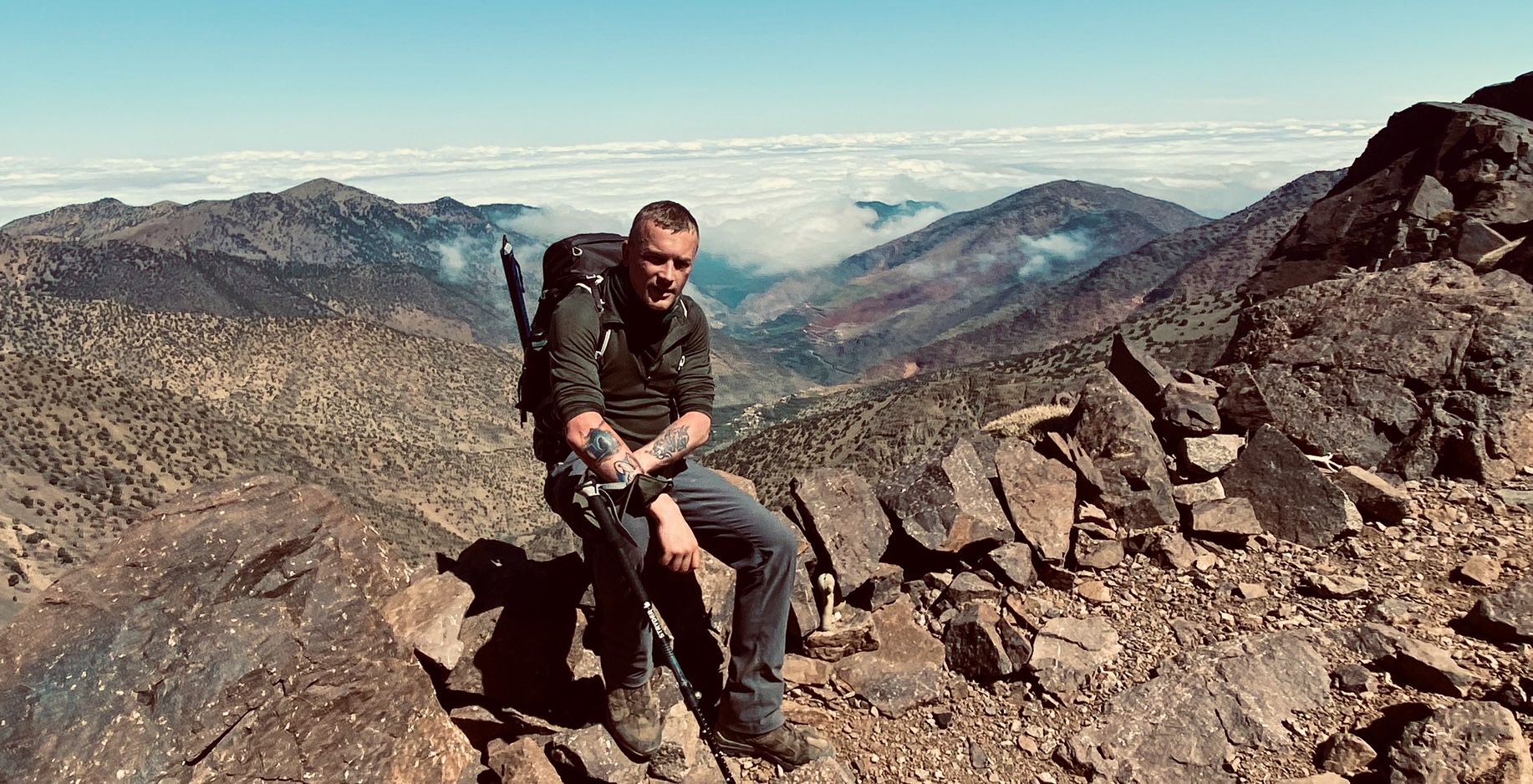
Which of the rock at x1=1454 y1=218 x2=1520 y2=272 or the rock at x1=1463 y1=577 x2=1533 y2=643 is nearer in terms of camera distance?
the rock at x1=1463 y1=577 x2=1533 y2=643

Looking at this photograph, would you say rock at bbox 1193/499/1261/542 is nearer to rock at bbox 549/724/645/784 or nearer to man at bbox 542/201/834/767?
man at bbox 542/201/834/767

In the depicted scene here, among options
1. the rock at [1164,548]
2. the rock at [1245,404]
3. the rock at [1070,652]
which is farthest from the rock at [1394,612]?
the rock at [1245,404]

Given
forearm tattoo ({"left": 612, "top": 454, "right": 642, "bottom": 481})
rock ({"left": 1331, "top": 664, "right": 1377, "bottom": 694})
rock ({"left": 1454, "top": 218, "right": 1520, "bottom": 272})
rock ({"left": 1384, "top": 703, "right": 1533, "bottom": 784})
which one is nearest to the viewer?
rock ({"left": 1384, "top": 703, "right": 1533, "bottom": 784})

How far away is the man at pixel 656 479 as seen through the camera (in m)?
5.09

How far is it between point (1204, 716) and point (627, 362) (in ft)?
16.8

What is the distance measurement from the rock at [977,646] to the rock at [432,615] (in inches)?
170

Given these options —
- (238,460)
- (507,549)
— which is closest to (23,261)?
(238,460)

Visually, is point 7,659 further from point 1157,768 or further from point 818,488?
point 1157,768

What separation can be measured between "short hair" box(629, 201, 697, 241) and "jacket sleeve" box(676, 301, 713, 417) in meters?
0.75

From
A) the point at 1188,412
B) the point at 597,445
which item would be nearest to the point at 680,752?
the point at 597,445

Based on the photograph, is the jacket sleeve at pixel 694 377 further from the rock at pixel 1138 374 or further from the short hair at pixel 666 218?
the rock at pixel 1138 374

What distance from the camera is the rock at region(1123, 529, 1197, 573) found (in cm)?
809

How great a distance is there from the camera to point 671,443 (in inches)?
210

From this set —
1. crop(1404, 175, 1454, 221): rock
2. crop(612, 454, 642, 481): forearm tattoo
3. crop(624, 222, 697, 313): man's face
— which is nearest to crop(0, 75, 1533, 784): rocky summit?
crop(612, 454, 642, 481): forearm tattoo
